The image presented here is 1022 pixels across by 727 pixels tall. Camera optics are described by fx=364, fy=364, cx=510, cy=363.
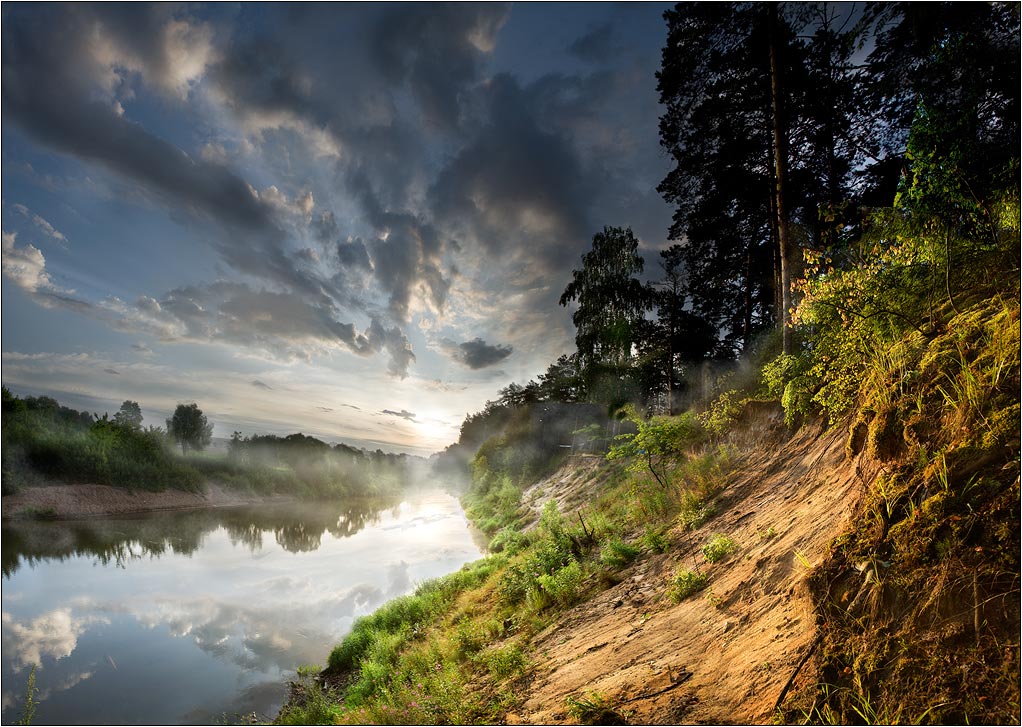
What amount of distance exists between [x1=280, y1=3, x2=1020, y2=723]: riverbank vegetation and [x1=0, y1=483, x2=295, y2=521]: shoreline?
3182 centimetres

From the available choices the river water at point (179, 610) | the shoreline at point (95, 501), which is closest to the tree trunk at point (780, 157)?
the river water at point (179, 610)

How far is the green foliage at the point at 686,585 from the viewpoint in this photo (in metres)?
4.47

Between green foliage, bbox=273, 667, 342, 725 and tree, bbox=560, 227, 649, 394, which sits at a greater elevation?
tree, bbox=560, 227, 649, 394

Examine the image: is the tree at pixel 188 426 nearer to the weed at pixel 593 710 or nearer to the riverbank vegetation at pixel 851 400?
the riverbank vegetation at pixel 851 400

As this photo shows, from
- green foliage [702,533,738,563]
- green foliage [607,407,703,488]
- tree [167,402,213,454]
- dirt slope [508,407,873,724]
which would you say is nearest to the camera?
dirt slope [508,407,873,724]

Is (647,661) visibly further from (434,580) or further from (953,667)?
(434,580)

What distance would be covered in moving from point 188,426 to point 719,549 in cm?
6945

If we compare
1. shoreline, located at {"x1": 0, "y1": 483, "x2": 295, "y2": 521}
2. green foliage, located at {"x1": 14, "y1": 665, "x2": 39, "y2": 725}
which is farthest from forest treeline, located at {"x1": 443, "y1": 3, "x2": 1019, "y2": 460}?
shoreline, located at {"x1": 0, "y1": 483, "x2": 295, "y2": 521}

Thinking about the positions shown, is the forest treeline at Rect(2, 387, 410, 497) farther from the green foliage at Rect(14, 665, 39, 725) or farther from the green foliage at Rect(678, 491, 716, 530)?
the green foliage at Rect(678, 491, 716, 530)

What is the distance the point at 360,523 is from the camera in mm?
30375

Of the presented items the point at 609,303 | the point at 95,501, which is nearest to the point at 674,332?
the point at 609,303

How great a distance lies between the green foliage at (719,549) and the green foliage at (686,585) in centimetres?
36

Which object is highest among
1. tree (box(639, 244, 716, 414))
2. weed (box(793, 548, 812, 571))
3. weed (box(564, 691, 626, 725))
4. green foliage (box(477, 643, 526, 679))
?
tree (box(639, 244, 716, 414))

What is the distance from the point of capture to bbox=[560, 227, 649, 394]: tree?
2036 cm
